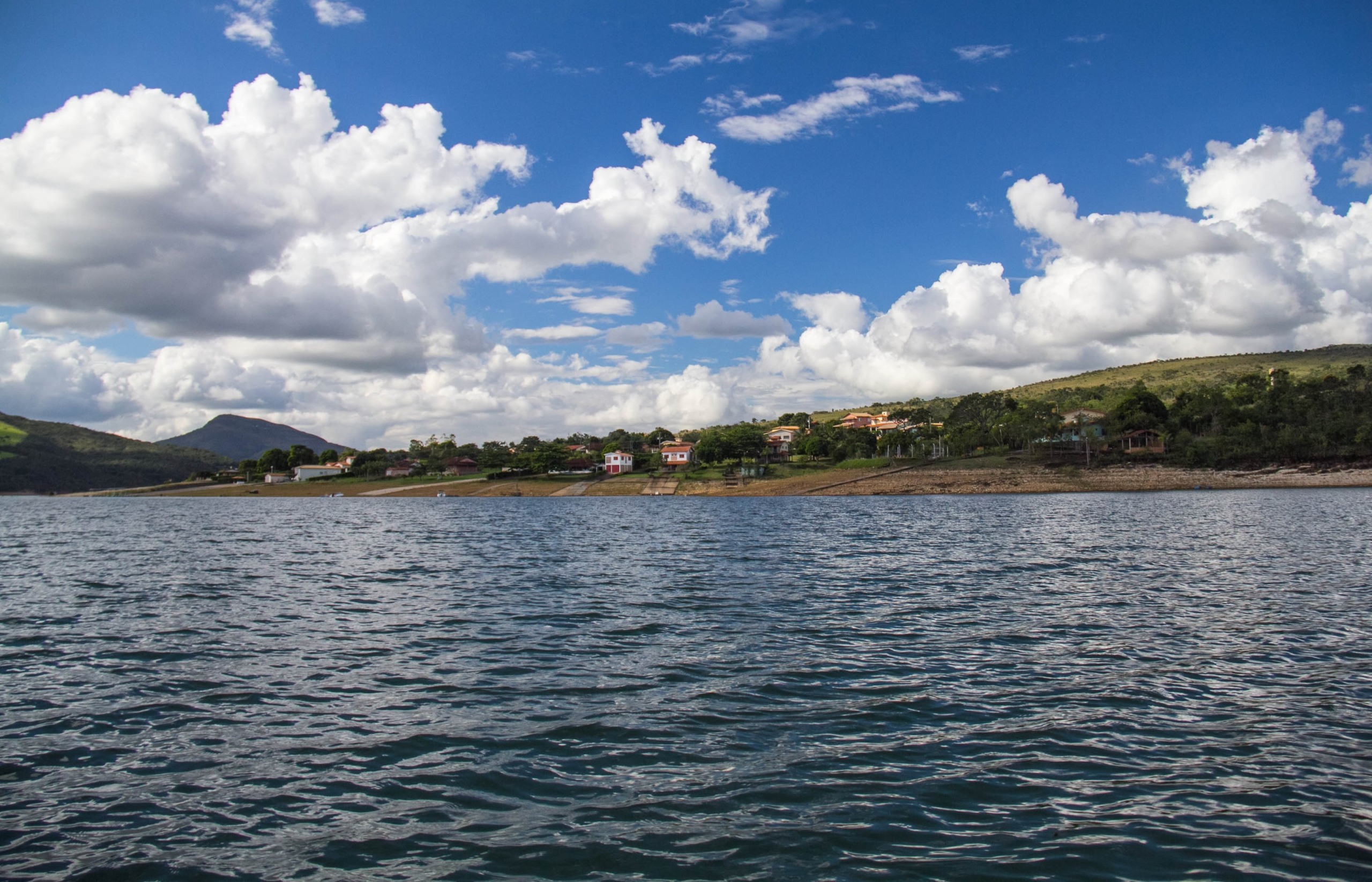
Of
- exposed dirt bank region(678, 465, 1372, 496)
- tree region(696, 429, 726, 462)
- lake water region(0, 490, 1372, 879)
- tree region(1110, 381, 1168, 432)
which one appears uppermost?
tree region(1110, 381, 1168, 432)

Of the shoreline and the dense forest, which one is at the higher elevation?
the dense forest

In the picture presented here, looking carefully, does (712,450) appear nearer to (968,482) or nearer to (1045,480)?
(968,482)

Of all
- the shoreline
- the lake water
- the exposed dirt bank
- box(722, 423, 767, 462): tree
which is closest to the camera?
the lake water

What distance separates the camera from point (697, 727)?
12.8m

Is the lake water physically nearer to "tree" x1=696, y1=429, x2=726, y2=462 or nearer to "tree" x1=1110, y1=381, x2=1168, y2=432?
"tree" x1=1110, y1=381, x2=1168, y2=432

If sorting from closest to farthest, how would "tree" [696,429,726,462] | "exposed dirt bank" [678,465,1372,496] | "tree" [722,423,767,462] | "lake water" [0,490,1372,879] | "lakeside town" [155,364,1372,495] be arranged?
"lake water" [0,490,1372,879]
"exposed dirt bank" [678,465,1372,496]
"lakeside town" [155,364,1372,495]
"tree" [696,429,726,462]
"tree" [722,423,767,462]

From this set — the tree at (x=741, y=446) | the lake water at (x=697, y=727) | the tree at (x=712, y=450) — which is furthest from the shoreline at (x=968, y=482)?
the lake water at (x=697, y=727)

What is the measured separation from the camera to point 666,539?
52.3 metres

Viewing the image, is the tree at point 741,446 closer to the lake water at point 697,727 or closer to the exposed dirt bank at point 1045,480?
the exposed dirt bank at point 1045,480

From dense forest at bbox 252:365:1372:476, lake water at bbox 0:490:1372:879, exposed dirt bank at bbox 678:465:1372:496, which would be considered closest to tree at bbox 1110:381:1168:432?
dense forest at bbox 252:365:1372:476

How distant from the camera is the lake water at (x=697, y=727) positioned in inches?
337

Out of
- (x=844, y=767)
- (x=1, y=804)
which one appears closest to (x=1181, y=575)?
(x=844, y=767)

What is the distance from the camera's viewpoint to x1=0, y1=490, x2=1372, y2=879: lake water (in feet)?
28.1

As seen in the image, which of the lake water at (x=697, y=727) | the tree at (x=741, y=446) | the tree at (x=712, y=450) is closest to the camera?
the lake water at (x=697, y=727)
